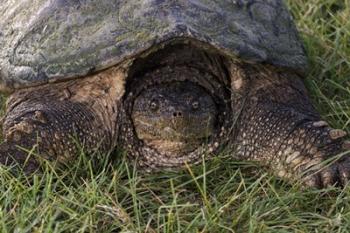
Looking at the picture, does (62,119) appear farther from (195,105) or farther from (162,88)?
(195,105)

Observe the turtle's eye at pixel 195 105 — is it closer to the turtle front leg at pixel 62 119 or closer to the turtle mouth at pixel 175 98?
the turtle mouth at pixel 175 98

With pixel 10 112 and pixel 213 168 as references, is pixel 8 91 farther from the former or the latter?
pixel 213 168

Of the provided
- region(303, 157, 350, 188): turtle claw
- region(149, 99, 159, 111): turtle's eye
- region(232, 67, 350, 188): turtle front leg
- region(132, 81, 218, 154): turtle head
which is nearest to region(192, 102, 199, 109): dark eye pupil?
region(132, 81, 218, 154): turtle head

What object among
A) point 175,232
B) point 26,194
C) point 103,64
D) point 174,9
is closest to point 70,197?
point 26,194

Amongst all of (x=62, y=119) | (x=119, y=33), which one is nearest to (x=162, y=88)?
(x=119, y=33)

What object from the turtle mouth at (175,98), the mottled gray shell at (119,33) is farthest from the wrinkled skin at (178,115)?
the mottled gray shell at (119,33)

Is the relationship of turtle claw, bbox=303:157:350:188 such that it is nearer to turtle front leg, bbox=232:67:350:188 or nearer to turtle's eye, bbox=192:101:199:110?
turtle front leg, bbox=232:67:350:188
